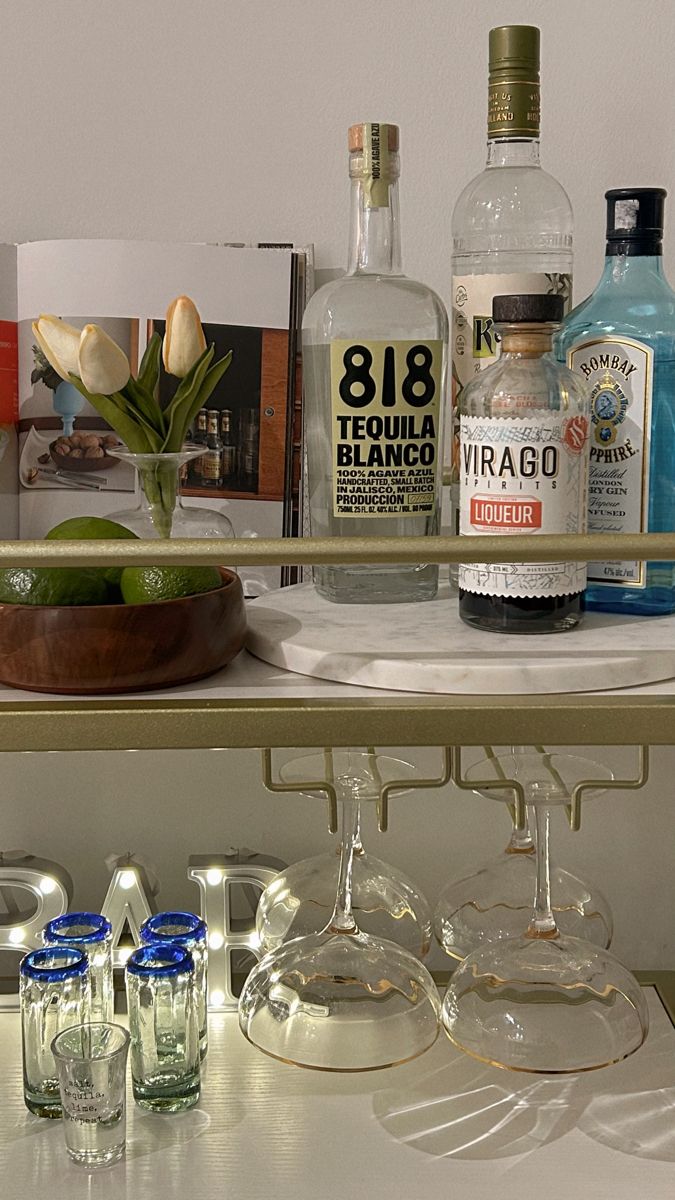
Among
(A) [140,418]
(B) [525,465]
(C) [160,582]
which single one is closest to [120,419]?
(A) [140,418]

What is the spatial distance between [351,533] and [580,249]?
0.27m

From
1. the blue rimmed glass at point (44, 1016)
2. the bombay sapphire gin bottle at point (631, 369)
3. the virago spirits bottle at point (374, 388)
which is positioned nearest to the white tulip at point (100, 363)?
the virago spirits bottle at point (374, 388)

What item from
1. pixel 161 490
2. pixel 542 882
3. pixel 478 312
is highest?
pixel 478 312

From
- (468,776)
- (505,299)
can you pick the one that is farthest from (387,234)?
(468,776)

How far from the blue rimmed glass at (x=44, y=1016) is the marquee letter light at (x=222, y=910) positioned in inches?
4.7

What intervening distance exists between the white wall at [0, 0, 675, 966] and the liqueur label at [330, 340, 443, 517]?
0.17m

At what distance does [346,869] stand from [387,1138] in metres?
0.16

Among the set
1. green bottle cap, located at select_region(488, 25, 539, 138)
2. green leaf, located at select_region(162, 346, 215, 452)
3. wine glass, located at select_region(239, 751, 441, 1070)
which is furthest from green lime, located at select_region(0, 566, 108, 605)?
green bottle cap, located at select_region(488, 25, 539, 138)

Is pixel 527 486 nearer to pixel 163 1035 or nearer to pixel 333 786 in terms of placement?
pixel 333 786

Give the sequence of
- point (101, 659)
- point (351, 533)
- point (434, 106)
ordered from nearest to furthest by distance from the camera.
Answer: point (101, 659), point (351, 533), point (434, 106)

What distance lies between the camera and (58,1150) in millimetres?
724

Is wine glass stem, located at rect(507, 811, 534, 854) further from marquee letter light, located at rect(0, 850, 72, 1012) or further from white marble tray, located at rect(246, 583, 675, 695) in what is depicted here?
marquee letter light, located at rect(0, 850, 72, 1012)

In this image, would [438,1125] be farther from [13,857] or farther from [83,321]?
[83,321]

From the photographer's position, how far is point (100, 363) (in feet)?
2.14
